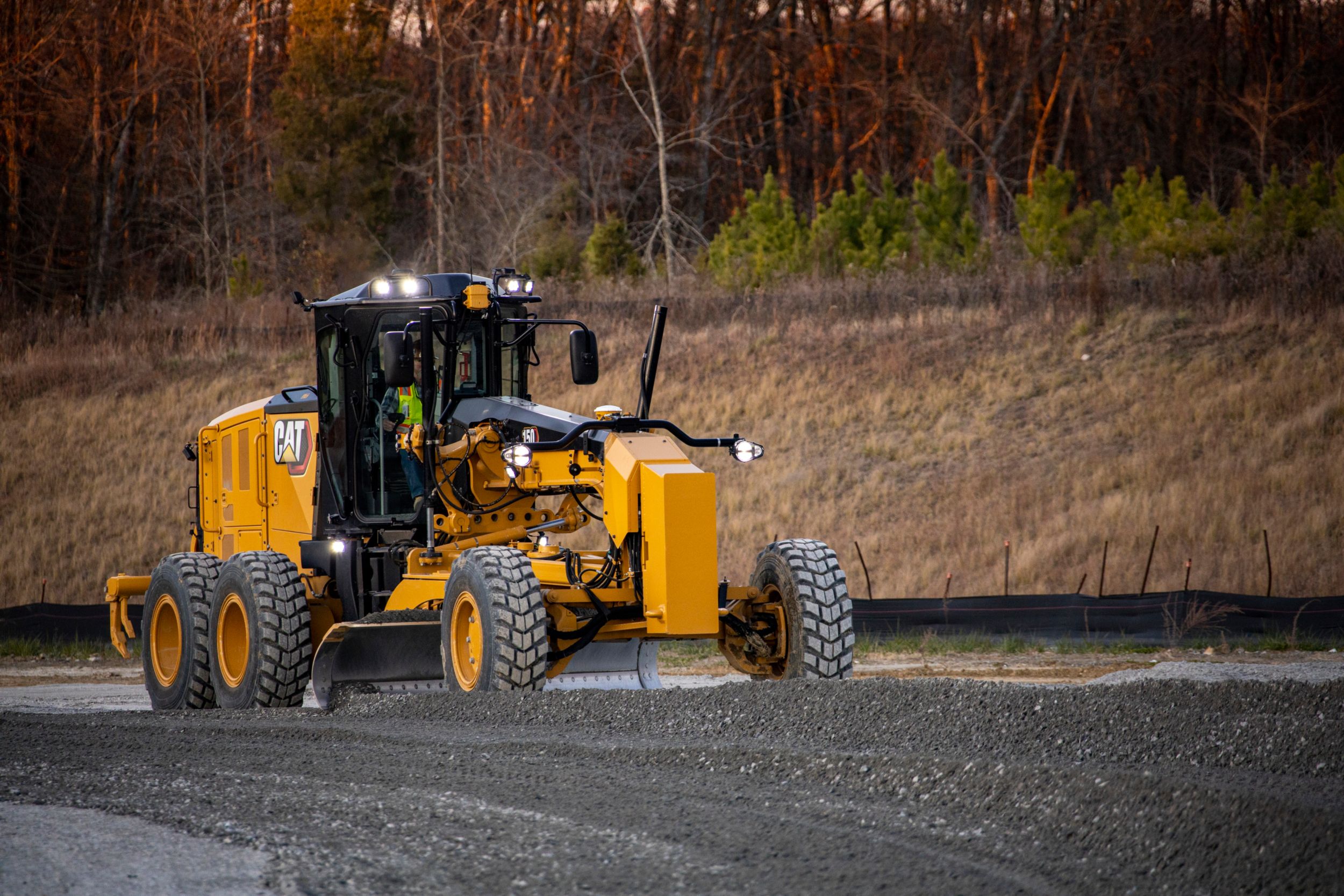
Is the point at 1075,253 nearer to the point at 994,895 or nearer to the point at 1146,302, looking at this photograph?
the point at 1146,302

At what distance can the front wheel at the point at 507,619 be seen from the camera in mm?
8906

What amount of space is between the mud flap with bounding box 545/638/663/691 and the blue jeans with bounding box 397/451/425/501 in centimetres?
197

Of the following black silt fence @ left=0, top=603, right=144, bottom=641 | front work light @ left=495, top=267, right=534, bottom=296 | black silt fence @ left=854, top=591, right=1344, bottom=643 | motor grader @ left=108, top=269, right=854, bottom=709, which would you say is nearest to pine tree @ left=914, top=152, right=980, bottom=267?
black silt fence @ left=854, top=591, right=1344, bottom=643

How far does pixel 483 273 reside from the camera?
39438 mm

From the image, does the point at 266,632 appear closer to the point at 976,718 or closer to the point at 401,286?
the point at 401,286

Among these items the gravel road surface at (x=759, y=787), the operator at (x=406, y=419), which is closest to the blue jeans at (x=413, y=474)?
the operator at (x=406, y=419)

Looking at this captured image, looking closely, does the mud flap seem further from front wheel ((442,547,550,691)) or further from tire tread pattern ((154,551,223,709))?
tire tread pattern ((154,551,223,709))

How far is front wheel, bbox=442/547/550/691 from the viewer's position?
8.91 meters

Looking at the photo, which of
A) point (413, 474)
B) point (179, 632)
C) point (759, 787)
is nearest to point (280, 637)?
point (413, 474)

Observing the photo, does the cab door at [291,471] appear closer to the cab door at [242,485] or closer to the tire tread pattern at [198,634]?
the cab door at [242,485]

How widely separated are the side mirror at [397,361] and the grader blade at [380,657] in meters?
1.65

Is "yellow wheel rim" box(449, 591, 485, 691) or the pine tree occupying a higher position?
the pine tree

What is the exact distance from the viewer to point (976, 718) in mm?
7910

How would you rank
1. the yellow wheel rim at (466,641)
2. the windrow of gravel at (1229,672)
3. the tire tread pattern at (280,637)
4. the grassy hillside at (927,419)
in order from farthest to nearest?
the grassy hillside at (927,419) < the windrow of gravel at (1229,672) < the tire tread pattern at (280,637) < the yellow wheel rim at (466,641)
